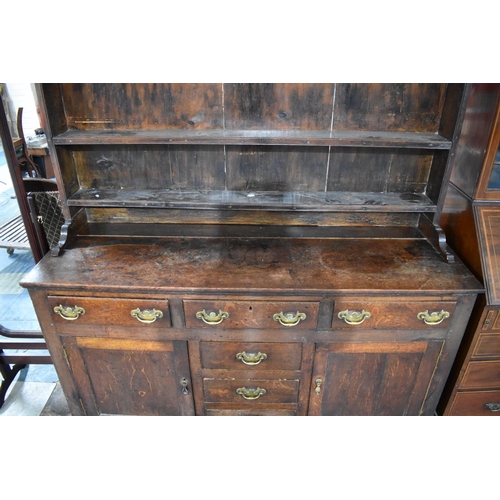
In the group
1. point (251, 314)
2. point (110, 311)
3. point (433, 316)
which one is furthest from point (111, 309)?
point (433, 316)

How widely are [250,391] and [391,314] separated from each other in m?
0.76

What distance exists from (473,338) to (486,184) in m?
0.69

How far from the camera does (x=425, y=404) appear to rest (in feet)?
6.18

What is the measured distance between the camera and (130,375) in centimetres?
183

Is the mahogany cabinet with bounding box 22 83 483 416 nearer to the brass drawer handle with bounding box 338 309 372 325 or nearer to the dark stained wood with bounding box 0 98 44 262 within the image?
the brass drawer handle with bounding box 338 309 372 325

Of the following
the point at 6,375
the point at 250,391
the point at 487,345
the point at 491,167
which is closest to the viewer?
the point at 491,167

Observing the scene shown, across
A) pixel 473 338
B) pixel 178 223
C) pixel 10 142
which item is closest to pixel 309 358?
pixel 473 338

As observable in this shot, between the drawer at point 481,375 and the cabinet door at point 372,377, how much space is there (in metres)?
0.18

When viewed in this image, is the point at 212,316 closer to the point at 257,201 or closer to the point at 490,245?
the point at 257,201

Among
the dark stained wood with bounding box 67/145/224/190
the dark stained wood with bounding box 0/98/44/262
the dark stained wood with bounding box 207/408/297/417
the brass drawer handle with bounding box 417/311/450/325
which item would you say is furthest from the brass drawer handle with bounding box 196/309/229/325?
the dark stained wood with bounding box 0/98/44/262

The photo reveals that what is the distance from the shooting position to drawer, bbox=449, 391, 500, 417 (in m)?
1.87

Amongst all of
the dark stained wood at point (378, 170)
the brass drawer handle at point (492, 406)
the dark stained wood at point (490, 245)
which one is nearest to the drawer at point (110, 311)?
the dark stained wood at point (378, 170)

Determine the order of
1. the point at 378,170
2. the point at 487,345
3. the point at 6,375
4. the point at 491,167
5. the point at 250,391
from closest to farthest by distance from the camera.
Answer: the point at 491,167 → the point at 487,345 → the point at 250,391 → the point at 378,170 → the point at 6,375

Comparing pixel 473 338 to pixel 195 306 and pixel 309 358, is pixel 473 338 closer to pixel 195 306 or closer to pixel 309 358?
pixel 309 358
